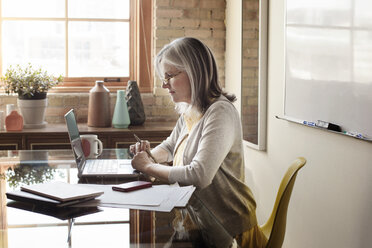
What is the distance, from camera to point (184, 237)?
121 cm

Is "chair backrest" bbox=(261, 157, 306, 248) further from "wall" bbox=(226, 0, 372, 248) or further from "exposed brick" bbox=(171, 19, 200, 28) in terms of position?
"exposed brick" bbox=(171, 19, 200, 28)

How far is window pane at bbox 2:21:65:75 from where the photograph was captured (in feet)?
13.3

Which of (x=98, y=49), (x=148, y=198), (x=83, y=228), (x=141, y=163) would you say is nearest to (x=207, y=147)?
(x=141, y=163)

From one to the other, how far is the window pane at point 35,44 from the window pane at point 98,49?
0.30 feet

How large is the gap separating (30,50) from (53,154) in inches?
68.8

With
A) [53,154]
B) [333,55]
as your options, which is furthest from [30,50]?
[333,55]

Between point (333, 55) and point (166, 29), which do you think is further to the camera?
point (166, 29)

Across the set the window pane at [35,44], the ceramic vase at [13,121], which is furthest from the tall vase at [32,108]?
the window pane at [35,44]

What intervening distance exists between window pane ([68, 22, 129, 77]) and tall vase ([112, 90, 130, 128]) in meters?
0.56

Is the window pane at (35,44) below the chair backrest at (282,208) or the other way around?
the other way around

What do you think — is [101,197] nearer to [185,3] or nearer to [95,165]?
[95,165]

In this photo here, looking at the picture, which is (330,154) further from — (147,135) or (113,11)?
(113,11)

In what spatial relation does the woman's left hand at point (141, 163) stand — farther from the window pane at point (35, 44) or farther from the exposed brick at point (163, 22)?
the window pane at point (35, 44)

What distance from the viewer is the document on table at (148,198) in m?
1.48
